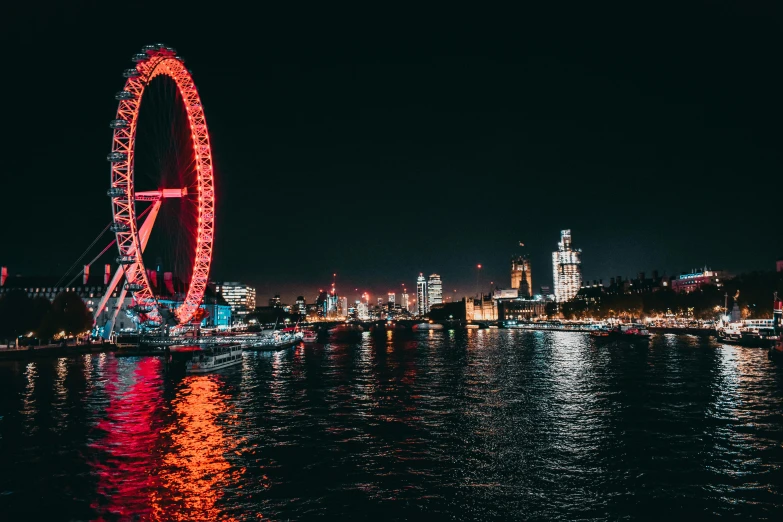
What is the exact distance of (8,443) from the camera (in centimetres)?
2906

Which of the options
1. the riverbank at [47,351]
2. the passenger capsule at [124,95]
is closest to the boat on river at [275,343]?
the riverbank at [47,351]

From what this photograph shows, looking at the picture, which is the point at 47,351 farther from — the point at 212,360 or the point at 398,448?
the point at 398,448

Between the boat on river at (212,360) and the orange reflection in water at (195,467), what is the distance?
24083 millimetres

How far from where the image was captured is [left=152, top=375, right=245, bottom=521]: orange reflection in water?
63.0 feet

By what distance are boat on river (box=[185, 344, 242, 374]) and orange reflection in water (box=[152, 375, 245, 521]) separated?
79.0 feet

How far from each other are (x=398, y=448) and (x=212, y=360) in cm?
4260

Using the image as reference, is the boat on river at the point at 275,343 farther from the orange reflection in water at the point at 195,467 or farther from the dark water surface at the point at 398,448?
the orange reflection in water at the point at 195,467

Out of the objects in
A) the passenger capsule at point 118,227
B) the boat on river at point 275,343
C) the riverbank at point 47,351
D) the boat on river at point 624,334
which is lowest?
the boat on river at point 624,334

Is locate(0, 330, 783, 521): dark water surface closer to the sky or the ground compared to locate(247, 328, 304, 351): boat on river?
closer to the ground

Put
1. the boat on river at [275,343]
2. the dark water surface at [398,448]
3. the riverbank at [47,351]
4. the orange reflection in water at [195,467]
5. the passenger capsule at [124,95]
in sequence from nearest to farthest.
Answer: the orange reflection in water at [195,467] < the dark water surface at [398,448] < the passenger capsule at [124,95] < the riverbank at [47,351] < the boat on river at [275,343]

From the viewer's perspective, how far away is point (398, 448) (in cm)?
2694

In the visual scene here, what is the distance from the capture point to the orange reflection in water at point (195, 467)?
19194 millimetres

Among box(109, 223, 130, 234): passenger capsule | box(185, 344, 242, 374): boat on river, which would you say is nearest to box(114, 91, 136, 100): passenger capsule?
box(109, 223, 130, 234): passenger capsule

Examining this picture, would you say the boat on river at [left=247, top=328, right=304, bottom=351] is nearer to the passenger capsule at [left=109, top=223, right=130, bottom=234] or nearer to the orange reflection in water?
the passenger capsule at [left=109, top=223, right=130, bottom=234]
